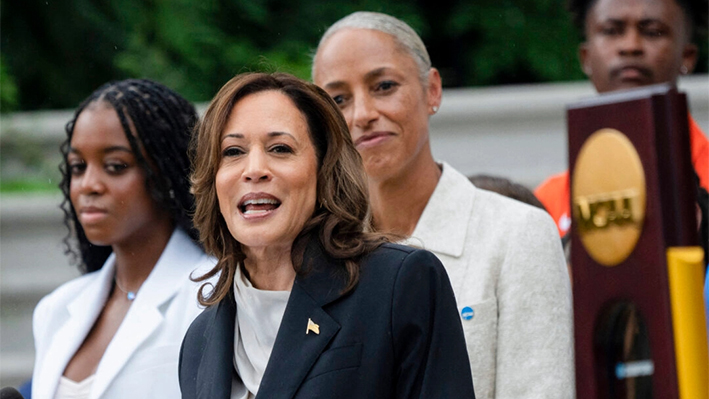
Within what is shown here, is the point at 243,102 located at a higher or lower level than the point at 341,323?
higher

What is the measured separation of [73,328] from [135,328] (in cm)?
28

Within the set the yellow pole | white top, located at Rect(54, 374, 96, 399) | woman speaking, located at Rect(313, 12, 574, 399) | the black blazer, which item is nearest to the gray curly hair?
woman speaking, located at Rect(313, 12, 574, 399)

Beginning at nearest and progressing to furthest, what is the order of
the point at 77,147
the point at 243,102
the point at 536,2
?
the point at 243,102 < the point at 77,147 < the point at 536,2

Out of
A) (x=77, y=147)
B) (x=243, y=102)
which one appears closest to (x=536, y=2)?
(x=77, y=147)

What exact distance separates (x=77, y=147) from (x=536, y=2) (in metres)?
3.32

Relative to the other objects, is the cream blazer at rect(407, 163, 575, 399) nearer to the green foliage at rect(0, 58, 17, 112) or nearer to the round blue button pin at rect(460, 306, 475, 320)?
the round blue button pin at rect(460, 306, 475, 320)

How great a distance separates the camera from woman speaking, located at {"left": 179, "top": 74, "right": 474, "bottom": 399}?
2.10 m

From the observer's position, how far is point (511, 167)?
17.6ft

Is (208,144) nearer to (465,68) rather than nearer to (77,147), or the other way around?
(77,147)

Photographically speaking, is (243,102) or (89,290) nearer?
(243,102)

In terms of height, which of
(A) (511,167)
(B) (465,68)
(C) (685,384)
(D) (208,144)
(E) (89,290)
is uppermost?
(B) (465,68)

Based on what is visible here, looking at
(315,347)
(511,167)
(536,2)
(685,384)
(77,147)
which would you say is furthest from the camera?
(536,2)

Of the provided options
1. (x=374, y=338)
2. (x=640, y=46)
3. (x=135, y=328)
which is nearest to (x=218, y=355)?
(x=374, y=338)

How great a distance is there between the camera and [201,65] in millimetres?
5930
